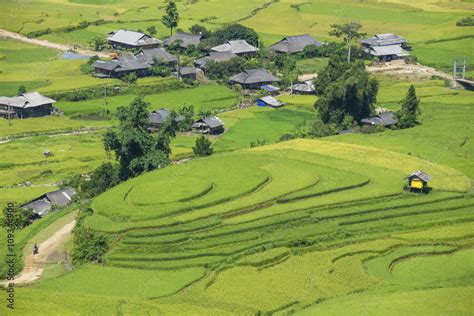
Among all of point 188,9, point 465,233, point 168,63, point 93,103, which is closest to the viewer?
point 465,233

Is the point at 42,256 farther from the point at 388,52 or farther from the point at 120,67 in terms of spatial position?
the point at 388,52

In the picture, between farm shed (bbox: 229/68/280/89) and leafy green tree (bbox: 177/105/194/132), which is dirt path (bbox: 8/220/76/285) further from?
farm shed (bbox: 229/68/280/89)

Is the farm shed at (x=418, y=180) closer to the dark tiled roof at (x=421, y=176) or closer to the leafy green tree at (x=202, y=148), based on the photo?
the dark tiled roof at (x=421, y=176)

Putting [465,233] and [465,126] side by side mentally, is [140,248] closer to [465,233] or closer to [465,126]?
[465,233]

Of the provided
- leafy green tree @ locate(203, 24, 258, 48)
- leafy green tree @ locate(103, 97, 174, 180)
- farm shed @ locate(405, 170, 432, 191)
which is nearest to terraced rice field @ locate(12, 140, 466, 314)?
farm shed @ locate(405, 170, 432, 191)

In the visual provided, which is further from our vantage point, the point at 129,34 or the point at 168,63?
the point at 129,34

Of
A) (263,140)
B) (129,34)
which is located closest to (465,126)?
(263,140)

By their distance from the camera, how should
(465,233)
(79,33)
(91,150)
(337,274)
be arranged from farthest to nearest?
(79,33) < (91,150) < (465,233) < (337,274)
